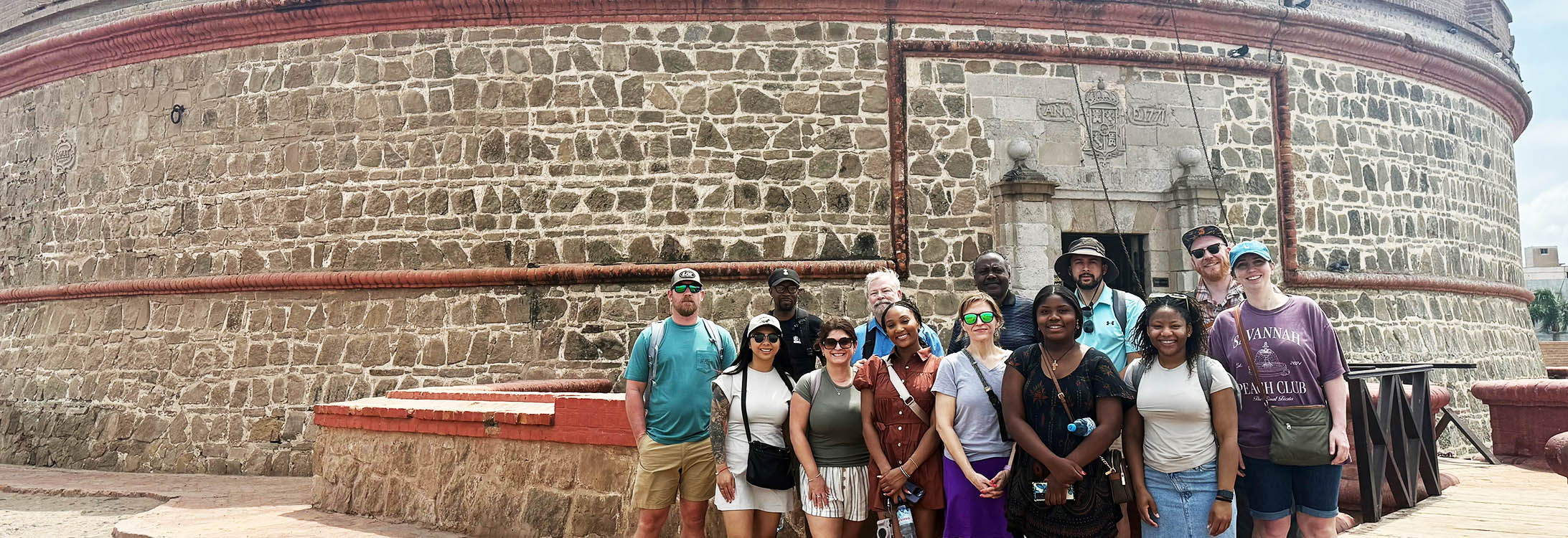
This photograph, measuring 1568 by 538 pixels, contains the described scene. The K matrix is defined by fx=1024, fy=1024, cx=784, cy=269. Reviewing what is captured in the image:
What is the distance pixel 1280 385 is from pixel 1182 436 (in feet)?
1.54

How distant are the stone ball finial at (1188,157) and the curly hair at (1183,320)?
6.66 m

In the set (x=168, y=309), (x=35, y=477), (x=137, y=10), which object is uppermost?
(x=137, y=10)

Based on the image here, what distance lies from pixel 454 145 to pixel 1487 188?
11791 millimetres

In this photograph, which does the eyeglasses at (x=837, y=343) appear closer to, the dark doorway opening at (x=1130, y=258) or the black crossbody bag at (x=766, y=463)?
the black crossbody bag at (x=766, y=463)

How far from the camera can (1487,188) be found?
1224cm

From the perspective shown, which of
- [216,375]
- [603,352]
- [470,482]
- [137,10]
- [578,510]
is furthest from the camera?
[137,10]

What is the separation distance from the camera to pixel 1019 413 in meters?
3.61

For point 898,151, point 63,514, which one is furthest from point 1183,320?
point 63,514

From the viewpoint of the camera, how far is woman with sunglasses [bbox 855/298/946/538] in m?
3.86

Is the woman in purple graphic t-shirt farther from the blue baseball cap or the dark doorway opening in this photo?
the dark doorway opening

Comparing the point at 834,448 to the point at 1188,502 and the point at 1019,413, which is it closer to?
the point at 1019,413

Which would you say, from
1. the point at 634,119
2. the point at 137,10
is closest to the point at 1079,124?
the point at 634,119

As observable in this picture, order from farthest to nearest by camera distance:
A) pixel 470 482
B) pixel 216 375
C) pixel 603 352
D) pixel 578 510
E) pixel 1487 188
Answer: pixel 1487 188
pixel 216 375
pixel 603 352
pixel 470 482
pixel 578 510

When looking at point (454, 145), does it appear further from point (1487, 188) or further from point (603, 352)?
point (1487, 188)
